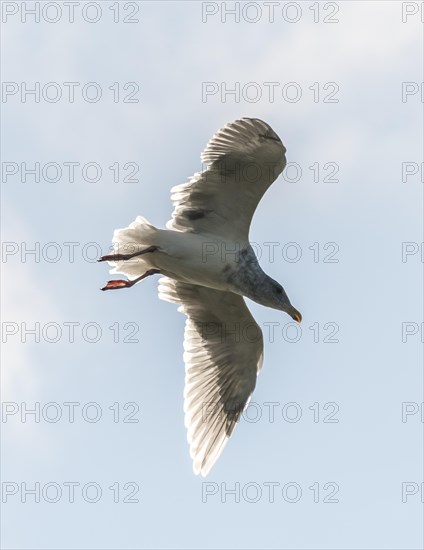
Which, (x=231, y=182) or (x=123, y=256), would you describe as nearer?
(x=231, y=182)

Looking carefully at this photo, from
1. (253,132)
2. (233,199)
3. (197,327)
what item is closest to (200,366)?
(197,327)

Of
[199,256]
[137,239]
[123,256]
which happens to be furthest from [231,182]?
[123,256]

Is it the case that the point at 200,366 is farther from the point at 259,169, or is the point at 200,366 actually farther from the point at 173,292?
the point at 259,169

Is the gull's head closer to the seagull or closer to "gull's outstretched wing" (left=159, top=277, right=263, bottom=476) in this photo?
the seagull

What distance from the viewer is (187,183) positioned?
39.6 feet

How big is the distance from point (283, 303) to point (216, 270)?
83 cm

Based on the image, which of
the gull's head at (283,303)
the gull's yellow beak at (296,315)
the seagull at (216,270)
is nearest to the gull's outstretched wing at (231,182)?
the seagull at (216,270)

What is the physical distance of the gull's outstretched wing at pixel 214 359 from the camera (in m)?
12.9

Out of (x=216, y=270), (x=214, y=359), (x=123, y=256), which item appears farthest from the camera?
(x=214, y=359)

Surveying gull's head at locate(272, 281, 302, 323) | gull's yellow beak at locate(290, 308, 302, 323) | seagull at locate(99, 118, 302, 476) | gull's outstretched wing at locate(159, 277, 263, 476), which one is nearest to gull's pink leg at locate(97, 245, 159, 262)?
seagull at locate(99, 118, 302, 476)

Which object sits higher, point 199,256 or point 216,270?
point 199,256

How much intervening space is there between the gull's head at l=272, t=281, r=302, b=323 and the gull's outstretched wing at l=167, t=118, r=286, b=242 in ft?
2.20

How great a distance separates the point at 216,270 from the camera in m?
11.9

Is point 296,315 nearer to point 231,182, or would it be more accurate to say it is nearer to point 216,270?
point 216,270
